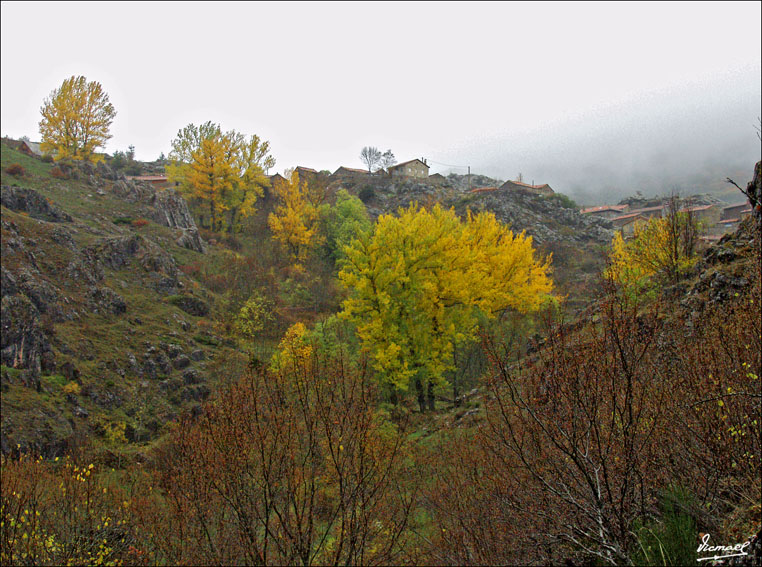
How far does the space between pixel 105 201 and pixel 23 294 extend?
56.6ft

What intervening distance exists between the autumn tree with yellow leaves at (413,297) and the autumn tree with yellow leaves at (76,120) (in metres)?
37.1

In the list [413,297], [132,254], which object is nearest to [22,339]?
[132,254]

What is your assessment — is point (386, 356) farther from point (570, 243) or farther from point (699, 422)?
point (570, 243)

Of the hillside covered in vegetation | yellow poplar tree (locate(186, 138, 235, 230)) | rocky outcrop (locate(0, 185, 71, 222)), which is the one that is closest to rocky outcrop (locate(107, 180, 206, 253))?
the hillside covered in vegetation

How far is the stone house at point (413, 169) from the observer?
7062 cm

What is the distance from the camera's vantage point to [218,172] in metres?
39.1

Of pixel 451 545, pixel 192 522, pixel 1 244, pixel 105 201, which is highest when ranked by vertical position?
pixel 105 201

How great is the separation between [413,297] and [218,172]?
29945 millimetres

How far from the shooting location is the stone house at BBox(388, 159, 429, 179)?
7062 cm

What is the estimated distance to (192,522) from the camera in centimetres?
588

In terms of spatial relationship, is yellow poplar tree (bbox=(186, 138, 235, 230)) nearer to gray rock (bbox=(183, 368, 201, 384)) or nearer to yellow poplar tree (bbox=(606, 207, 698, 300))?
gray rock (bbox=(183, 368, 201, 384))

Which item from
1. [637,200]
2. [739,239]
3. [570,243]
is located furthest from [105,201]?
[637,200]

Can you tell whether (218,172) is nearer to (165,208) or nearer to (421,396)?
(165,208)

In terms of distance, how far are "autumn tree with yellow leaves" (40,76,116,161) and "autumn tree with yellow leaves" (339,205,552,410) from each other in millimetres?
37148
